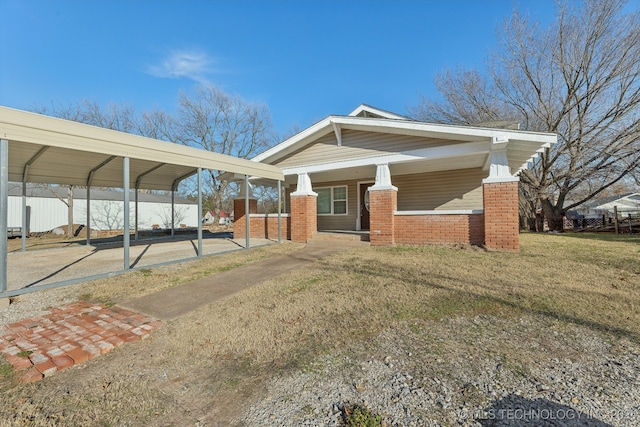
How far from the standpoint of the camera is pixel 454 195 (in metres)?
10.2

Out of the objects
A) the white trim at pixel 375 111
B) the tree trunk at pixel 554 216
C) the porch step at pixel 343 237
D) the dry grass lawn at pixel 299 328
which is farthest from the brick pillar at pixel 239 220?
the tree trunk at pixel 554 216

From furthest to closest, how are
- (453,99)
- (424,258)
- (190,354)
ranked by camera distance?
(453,99) < (424,258) < (190,354)

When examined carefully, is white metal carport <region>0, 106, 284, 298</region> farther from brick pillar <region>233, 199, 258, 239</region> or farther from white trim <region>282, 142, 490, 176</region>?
brick pillar <region>233, 199, 258, 239</region>

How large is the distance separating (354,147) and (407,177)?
10.5 ft

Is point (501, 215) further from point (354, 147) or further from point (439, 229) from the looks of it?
point (354, 147)

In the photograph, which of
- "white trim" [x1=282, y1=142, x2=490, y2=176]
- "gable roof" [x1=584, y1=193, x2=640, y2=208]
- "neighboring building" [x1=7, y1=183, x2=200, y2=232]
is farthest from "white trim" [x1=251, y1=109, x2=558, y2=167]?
"gable roof" [x1=584, y1=193, x2=640, y2=208]

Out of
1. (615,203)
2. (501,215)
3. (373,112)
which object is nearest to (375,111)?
(373,112)

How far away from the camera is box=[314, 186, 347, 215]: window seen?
482 inches

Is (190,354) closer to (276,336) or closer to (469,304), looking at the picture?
(276,336)

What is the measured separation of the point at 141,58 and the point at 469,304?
67.7 feet

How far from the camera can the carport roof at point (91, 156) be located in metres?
4.22

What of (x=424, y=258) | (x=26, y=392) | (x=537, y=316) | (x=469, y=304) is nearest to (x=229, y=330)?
(x=26, y=392)

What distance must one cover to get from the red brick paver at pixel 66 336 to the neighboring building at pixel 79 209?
61.4 feet

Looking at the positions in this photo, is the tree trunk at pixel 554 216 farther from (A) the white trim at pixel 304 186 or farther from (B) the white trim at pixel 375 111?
(A) the white trim at pixel 304 186
